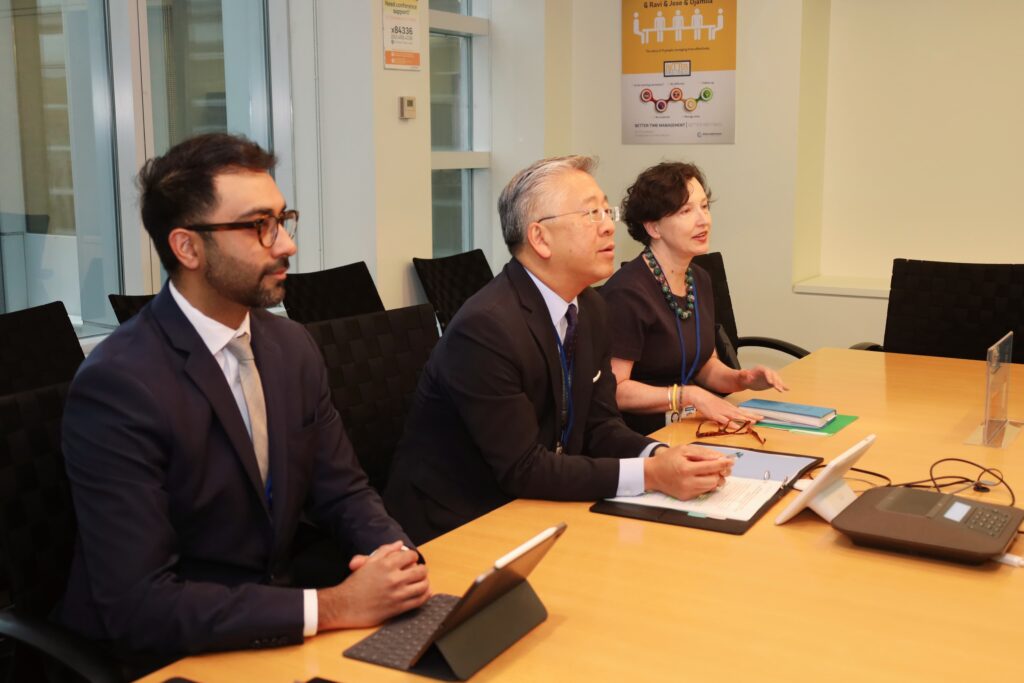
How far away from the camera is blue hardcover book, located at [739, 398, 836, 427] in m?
2.88

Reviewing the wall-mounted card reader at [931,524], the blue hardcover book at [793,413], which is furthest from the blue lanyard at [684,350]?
the wall-mounted card reader at [931,524]

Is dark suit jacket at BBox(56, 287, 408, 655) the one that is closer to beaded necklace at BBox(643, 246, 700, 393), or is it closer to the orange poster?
beaded necklace at BBox(643, 246, 700, 393)

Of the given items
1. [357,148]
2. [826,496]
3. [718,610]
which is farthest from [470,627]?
[357,148]

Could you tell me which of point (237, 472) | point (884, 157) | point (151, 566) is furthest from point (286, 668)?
point (884, 157)

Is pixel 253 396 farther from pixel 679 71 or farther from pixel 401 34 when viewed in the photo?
pixel 679 71

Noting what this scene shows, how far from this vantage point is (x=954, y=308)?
13.5ft

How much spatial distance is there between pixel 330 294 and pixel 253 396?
2.34m

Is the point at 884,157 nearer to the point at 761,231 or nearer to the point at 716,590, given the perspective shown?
the point at 761,231

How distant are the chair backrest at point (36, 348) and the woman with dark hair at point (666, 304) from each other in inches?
61.9

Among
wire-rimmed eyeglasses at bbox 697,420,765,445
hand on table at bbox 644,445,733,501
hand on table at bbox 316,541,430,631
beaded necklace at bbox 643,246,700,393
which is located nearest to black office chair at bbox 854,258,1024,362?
beaded necklace at bbox 643,246,700,393

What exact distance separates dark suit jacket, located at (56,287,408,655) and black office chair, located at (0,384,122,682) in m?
0.06

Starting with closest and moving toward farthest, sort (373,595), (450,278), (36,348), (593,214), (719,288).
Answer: (373,595) < (593,214) < (36,348) < (719,288) < (450,278)

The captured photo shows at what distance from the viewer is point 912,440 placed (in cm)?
275

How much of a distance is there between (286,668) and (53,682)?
1.57ft
